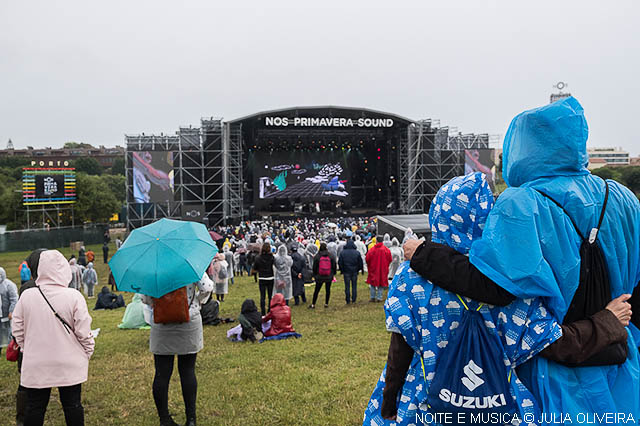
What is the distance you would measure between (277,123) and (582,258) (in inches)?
1017

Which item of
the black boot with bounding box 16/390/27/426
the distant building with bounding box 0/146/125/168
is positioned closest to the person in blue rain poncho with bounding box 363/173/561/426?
the black boot with bounding box 16/390/27/426

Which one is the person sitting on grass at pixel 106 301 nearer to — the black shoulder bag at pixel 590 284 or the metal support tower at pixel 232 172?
the black shoulder bag at pixel 590 284

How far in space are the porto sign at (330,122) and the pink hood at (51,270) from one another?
24.2m

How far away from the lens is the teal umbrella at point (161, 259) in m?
3.06

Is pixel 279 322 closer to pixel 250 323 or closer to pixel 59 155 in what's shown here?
pixel 250 323

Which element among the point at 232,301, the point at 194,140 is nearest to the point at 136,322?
the point at 232,301

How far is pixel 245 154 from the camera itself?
30.2 metres

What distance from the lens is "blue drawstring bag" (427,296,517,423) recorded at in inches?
55.1

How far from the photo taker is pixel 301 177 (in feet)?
103

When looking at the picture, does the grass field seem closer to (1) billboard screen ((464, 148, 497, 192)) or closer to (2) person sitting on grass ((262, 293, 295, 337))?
(2) person sitting on grass ((262, 293, 295, 337))

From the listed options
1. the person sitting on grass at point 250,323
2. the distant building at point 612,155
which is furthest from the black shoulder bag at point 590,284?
the distant building at point 612,155

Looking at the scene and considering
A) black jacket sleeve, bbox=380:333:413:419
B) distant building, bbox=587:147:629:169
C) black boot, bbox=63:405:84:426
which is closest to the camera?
black jacket sleeve, bbox=380:333:413:419

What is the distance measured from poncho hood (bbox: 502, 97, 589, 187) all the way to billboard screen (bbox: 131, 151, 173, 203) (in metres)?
26.5

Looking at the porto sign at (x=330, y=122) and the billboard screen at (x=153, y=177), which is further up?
the porto sign at (x=330, y=122)
